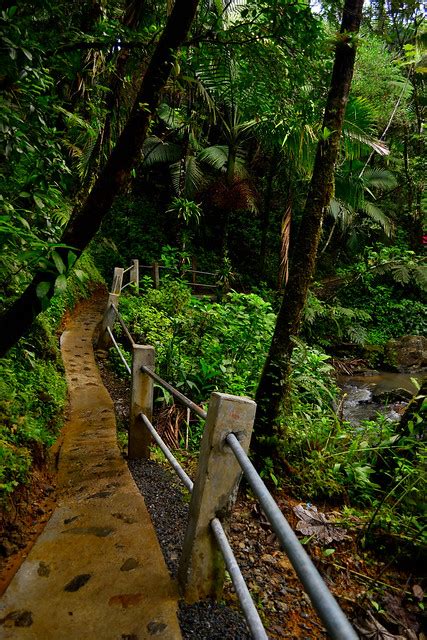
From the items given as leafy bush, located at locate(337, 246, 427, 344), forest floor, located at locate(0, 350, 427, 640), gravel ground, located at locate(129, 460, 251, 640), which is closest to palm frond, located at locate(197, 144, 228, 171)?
leafy bush, located at locate(337, 246, 427, 344)

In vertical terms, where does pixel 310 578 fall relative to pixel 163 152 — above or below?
below

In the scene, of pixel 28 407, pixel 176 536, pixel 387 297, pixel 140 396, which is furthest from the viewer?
pixel 387 297

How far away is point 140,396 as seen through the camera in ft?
9.86

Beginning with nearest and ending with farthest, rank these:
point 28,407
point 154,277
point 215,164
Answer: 1. point 28,407
2. point 154,277
3. point 215,164

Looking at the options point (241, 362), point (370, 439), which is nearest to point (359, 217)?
point (241, 362)

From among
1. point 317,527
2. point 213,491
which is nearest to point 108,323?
point 317,527

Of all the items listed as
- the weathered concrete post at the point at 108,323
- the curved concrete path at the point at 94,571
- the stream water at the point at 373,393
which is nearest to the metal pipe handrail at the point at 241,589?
the curved concrete path at the point at 94,571

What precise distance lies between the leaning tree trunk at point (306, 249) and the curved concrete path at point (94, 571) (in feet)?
4.00

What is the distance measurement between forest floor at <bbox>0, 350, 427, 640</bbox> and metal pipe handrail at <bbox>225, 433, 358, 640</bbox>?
2.91 ft

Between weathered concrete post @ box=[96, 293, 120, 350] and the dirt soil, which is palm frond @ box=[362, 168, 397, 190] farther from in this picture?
the dirt soil

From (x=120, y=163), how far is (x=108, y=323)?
4441mm

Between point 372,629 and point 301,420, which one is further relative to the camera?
point 301,420

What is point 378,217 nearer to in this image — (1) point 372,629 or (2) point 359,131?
(2) point 359,131

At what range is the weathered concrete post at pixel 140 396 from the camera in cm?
295
